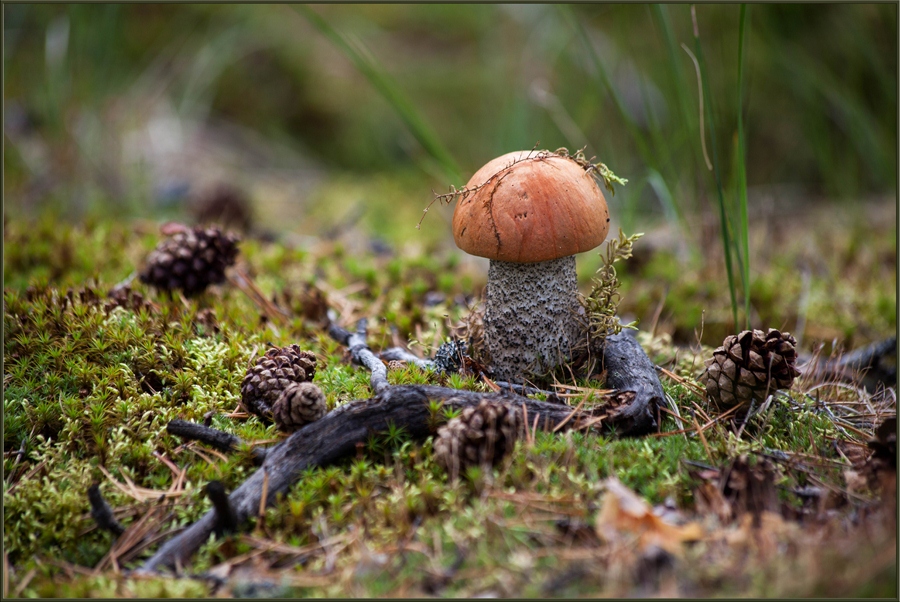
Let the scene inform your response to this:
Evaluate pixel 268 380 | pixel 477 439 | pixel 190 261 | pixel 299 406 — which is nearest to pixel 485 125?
pixel 190 261

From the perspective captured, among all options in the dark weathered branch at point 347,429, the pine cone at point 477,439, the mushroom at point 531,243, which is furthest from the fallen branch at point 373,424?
the mushroom at point 531,243

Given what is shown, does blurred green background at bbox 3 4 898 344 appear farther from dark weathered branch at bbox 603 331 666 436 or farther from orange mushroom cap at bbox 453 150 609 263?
orange mushroom cap at bbox 453 150 609 263

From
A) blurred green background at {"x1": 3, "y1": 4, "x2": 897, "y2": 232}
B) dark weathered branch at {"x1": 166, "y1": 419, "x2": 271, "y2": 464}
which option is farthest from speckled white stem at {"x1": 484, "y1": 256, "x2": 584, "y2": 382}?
blurred green background at {"x1": 3, "y1": 4, "x2": 897, "y2": 232}

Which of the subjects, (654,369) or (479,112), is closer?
(654,369)

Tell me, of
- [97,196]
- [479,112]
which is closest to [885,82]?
[479,112]

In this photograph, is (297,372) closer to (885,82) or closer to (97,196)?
(97,196)

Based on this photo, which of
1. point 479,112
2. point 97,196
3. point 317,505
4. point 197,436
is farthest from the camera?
point 479,112

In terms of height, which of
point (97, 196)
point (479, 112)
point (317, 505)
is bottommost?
point (317, 505)
